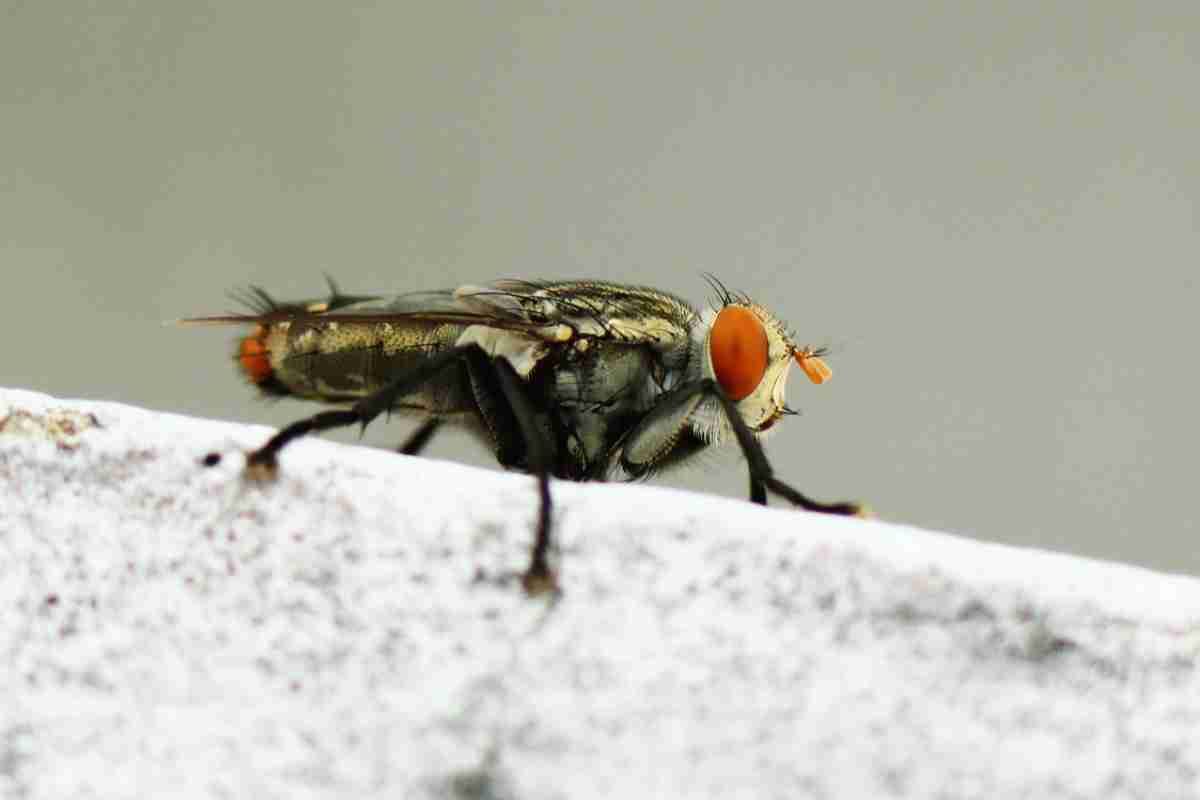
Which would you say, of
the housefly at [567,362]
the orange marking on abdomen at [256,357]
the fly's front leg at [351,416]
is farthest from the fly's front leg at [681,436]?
the orange marking on abdomen at [256,357]

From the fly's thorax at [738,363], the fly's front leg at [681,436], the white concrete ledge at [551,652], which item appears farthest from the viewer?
the fly's thorax at [738,363]

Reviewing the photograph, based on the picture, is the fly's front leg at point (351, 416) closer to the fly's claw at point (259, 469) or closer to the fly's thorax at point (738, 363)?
the fly's claw at point (259, 469)

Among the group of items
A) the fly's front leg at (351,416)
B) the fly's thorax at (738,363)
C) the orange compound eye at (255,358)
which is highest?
the fly's thorax at (738,363)

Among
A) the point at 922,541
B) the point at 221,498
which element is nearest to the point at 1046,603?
the point at 922,541

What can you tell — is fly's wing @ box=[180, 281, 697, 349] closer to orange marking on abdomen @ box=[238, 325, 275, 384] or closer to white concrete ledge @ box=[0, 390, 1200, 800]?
orange marking on abdomen @ box=[238, 325, 275, 384]

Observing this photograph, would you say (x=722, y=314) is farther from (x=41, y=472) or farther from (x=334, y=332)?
(x=41, y=472)

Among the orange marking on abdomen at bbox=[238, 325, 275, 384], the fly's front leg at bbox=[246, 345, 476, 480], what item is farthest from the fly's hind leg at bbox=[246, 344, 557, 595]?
the orange marking on abdomen at bbox=[238, 325, 275, 384]

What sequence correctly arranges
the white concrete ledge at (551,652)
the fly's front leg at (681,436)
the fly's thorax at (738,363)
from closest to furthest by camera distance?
1. the white concrete ledge at (551,652)
2. the fly's front leg at (681,436)
3. the fly's thorax at (738,363)
